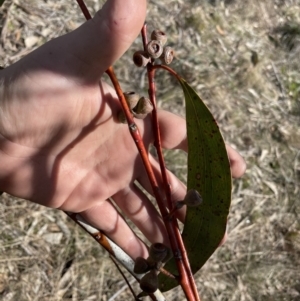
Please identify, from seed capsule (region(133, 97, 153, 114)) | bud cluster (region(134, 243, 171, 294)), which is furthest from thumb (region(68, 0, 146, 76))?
bud cluster (region(134, 243, 171, 294))

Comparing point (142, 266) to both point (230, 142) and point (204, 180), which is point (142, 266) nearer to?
point (204, 180)

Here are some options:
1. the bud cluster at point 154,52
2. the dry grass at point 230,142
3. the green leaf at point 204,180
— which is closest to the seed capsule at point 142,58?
the bud cluster at point 154,52

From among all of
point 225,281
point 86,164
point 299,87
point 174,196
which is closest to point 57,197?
point 86,164

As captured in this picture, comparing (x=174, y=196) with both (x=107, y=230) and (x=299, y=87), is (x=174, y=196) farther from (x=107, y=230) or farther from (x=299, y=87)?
(x=299, y=87)

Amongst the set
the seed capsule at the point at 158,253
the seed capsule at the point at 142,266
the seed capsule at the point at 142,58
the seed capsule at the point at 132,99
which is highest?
the seed capsule at the point at 142,58

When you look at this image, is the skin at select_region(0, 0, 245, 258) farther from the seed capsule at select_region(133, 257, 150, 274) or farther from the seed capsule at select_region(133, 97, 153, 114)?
the seed capsule at select_region(133, 257, 150, 274)

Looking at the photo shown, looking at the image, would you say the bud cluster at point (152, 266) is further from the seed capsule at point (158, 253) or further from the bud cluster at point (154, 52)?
the bud cluster at point (154, 52)

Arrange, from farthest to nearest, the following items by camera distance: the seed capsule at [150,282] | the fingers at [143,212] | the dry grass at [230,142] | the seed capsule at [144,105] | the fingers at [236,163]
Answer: the dry grass at [230,142]
the fingers at [143,212]
the fingers at [236,163]
the seed capsule at [144,105]
the seed capsule at [150,282]
